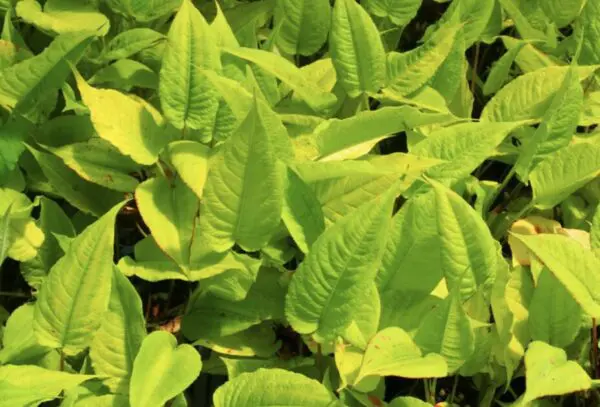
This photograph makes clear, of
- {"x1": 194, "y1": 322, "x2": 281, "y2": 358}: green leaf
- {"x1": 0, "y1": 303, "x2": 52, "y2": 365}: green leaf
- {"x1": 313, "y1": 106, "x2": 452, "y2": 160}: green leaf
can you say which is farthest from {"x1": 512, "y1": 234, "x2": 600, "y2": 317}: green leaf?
{"x1": 0, "y1": 303, "x2": 52, "y2": 365}: green leaf

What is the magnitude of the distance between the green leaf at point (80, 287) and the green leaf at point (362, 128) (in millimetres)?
322

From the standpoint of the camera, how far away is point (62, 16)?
4.48ft

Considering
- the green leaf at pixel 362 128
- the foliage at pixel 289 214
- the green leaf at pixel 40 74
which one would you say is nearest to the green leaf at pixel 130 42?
the foliage at pixel 289 214

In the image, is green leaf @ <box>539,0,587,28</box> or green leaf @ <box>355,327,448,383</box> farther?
green leaf @ <box>539,0,587,28</box>

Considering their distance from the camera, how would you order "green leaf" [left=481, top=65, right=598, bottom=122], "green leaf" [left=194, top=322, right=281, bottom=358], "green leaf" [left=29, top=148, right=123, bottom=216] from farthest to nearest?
"green leaf" [left=481, top=65, right=598, bottom=122], "green leaf" [left=29, top=148, right=123, bottom=216], "green leaf" [left=194, top=322, right=281, bottom=358]

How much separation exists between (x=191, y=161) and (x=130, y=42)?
0.28m

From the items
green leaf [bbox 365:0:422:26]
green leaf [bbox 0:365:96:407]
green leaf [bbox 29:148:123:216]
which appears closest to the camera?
green leaf [bbox 0:365:96:407]

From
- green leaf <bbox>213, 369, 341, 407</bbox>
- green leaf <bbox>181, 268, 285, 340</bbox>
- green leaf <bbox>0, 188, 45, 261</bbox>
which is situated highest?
green leaf <bbox>0, 188, 45, 261</bbox>

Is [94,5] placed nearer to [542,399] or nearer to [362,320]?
[362,320]

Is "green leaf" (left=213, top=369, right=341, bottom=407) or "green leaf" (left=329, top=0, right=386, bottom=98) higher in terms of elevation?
"green leaf" (left=329, top=0, right=386, bottom=98)

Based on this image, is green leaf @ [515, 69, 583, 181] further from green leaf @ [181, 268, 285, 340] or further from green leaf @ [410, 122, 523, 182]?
green leaf @ [181, 268, 285, 340]

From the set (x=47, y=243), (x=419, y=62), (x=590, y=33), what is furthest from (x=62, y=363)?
(x=590, y=33)

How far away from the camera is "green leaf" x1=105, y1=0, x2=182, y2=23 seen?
1.36 m

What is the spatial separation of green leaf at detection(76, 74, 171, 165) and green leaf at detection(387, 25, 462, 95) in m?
0.36
